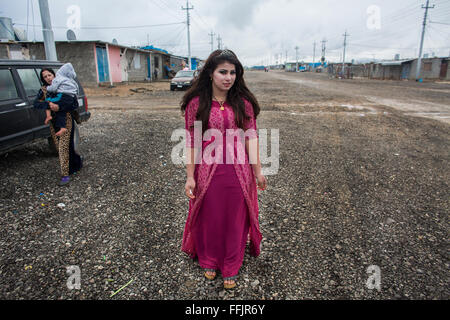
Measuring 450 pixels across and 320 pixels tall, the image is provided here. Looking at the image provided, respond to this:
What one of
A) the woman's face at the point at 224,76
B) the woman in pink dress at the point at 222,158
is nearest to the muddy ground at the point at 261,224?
the woman in pink dress at the point at 222,158

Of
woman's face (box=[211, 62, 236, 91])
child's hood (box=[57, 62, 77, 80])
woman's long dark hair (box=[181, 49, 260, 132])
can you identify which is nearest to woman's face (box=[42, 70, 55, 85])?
child's hood (box=[57, 62, 77, 80])

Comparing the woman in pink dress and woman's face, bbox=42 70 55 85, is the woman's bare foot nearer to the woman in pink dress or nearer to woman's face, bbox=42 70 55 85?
woman's face, bbox=42 70 55 85

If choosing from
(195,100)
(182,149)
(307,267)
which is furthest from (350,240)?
(182,149)

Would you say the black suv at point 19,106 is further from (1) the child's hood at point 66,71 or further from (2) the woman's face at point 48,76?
(1) the child's hood at point 66,71

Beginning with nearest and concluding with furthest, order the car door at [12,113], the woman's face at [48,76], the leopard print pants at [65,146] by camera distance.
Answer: the woman's face at [48,76] → the leopard print pants at [65,146] → the car door at [12,113]

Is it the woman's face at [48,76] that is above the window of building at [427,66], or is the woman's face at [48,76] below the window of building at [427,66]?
below

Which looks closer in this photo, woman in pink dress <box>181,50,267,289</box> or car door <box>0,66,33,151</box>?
woman in pink dress <box>181,50,267,289</box>

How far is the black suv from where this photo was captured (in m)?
4.56

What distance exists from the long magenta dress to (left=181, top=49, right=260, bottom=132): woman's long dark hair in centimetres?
4

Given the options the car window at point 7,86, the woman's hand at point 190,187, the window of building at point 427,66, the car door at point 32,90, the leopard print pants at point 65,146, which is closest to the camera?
the woman's hand at point 190,187

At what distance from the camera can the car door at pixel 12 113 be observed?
14.8ft

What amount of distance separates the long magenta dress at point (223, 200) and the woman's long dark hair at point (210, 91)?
44 millimetres
